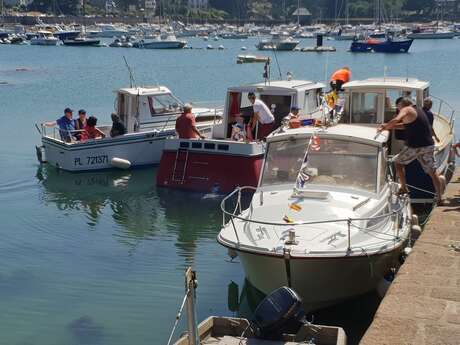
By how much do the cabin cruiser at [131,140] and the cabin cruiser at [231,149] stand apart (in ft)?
5.84

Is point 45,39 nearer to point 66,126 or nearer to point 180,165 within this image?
point 66,126

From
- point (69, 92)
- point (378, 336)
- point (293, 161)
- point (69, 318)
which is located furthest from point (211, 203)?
point (69, 92)

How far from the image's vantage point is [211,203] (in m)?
19.5

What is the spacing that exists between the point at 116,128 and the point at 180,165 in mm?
3792

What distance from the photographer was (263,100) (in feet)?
69.9

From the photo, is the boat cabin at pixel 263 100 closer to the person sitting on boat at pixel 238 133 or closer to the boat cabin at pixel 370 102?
the person sitting on boat at pixel 238 133

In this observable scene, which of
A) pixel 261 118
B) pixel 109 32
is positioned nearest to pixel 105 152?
pixel 261 118

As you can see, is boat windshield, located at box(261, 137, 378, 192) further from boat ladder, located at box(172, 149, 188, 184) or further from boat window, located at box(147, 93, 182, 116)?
boat window, located at box(147, 93, 182, 116)

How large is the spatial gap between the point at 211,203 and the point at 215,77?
42745 mm

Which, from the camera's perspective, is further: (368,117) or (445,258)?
(368,117)

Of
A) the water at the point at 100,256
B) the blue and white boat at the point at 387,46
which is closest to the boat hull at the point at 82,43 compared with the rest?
the blue and white boat at the point at 387,46

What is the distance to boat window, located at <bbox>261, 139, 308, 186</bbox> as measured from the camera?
13.8 m

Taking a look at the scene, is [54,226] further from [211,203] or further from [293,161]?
[293,161]

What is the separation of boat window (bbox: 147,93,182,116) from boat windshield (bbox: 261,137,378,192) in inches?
429
